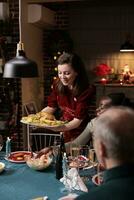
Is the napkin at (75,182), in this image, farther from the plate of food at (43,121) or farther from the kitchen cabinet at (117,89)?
the kitchen cabinet at (117,89)

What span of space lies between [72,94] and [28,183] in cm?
115

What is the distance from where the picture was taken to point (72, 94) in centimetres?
318

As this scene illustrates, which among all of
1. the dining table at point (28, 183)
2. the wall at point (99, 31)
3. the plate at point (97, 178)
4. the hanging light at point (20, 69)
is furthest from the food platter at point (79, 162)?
the wall at point (99, 31)

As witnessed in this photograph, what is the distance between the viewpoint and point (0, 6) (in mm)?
5039

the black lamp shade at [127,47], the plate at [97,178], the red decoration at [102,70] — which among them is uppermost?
the black lamp shade at [127,47]

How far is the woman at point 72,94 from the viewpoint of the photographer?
306 cm

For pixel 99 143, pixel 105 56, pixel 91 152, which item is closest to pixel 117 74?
pixel 105 56

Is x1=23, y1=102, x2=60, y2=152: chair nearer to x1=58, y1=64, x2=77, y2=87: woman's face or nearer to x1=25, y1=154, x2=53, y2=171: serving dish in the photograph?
x1=58, y1=64, x2=77, y2=87: woman's face

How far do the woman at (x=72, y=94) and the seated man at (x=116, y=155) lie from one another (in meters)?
1.70

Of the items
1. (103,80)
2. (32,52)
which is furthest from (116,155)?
(103,80)

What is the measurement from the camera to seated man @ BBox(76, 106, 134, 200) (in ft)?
3.95

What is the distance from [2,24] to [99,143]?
163 inches

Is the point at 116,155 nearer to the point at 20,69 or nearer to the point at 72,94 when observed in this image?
the point at 20,69

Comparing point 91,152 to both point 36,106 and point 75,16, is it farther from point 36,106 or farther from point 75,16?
point 75,16
